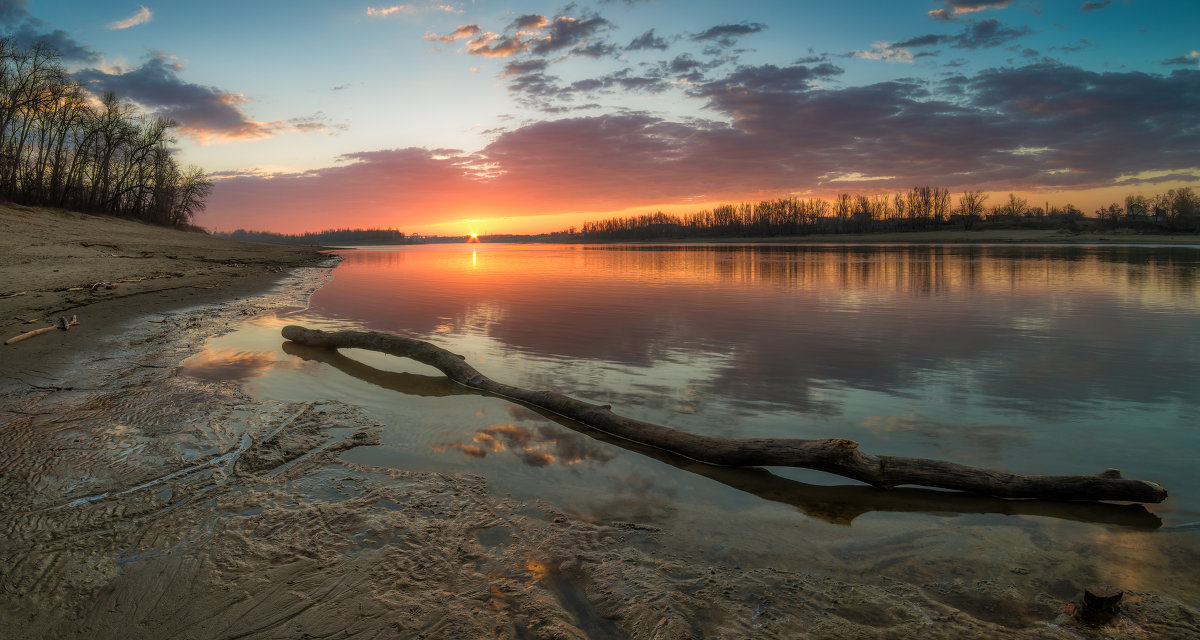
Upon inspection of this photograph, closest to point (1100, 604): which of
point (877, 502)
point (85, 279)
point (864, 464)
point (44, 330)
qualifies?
point (877, 502)

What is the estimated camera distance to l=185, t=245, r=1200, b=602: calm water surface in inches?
151

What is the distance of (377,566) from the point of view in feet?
10.3

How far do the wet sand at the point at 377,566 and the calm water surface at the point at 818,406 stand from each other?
0.23 m

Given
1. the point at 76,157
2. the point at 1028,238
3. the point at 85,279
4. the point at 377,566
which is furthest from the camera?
the point at 1028,238

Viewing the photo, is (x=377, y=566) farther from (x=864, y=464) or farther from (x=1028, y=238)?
(x=1028, y=238)

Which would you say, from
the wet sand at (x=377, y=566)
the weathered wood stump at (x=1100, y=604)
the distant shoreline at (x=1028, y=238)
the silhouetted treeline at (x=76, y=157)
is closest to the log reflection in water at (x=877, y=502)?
the wet sand at (x=377, y=566)

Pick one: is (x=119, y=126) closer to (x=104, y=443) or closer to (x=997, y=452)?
(x=104, y=443)

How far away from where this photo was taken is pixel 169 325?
11234mm

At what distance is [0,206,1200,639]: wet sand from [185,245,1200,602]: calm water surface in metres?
0.23

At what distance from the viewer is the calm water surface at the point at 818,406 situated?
3838mm

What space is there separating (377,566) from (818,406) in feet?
17.8

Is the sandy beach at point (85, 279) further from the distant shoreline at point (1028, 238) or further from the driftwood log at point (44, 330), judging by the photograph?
the distant shoreline at point (1028, 238)

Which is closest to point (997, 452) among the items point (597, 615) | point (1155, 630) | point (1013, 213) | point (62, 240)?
point (1155, 630)

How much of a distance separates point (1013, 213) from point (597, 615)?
545 ft
